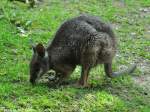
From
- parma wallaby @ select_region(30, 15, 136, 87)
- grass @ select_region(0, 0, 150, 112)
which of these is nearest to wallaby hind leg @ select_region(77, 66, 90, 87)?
parma wallaby @ select_region(30, 15, 136, 87)

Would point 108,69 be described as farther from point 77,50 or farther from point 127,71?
point 77,50

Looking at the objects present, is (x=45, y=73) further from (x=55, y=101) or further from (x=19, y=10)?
(x=19, y=10)

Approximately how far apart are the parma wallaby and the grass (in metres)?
0.30

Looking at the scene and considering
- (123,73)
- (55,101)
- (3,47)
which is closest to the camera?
(55,101)

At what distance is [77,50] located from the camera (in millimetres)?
7473

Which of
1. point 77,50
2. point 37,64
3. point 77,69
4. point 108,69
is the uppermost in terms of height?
point 77,50

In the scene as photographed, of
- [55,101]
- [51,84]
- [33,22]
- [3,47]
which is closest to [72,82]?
[51,84]

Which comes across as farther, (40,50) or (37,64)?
(37,64)

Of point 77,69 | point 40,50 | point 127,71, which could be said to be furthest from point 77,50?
point 127,71

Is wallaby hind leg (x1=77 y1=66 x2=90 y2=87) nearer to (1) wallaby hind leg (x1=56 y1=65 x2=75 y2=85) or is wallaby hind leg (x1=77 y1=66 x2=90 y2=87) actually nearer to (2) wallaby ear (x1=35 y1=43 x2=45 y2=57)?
(1) wallaby hind leg (x1=56 y1=65 x2=75 y2=85)

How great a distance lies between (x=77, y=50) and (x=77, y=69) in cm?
98

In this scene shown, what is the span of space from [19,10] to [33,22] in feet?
2.89

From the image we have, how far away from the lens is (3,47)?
Result: 898 centimetres

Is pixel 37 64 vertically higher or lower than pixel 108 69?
higher
